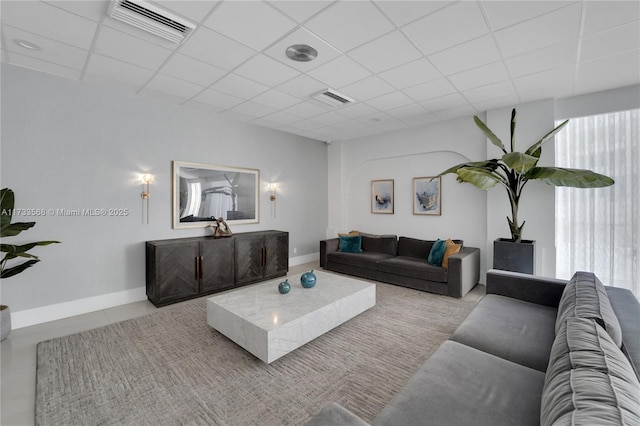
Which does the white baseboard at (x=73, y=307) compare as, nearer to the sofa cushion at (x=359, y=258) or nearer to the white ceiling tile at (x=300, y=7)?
the sofa cushion at (x=359, y=258)

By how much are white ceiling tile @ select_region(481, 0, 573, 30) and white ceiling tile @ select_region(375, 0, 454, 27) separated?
373mm

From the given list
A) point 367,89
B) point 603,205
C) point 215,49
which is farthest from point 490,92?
point 215,49

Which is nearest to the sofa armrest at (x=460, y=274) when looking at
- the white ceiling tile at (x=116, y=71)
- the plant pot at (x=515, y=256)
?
the plant pot at (x=515, y=256)

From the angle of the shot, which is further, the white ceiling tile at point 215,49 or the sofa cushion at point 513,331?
the white ceiling tile at point 215,49

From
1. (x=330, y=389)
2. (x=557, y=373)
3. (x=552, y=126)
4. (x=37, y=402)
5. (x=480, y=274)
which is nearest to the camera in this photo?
(x=557, y=373)

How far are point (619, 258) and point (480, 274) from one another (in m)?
1.76

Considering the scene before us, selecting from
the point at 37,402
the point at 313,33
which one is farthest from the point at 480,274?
the point at 37,402

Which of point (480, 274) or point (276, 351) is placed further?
point (480, 274)

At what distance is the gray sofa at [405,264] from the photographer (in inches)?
168

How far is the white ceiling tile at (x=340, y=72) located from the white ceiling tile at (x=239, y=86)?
2.71 ft

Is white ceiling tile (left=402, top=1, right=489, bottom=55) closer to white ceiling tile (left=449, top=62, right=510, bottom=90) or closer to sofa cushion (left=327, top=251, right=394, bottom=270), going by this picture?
white ceiling tile (left=449, top=62, right=510, bottom=90)

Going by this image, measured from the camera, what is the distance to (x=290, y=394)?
85.0 inches

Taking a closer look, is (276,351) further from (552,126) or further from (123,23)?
(552,126)

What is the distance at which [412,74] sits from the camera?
3.35 m
